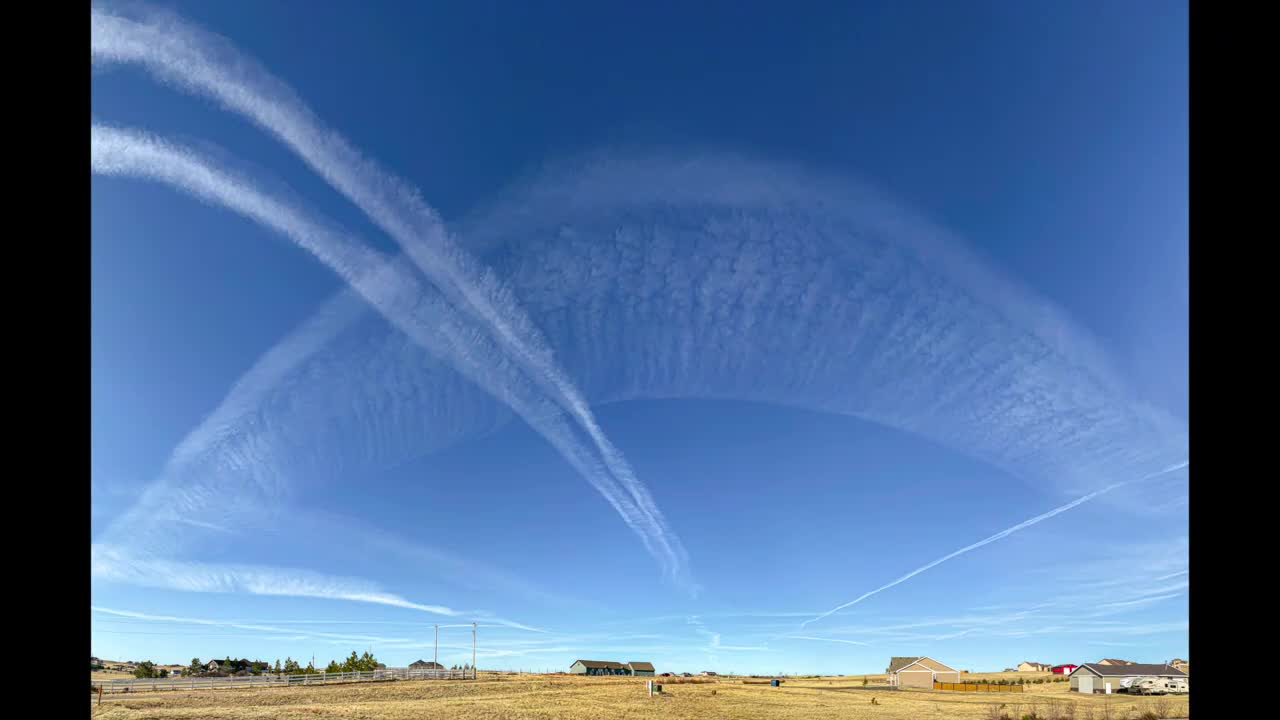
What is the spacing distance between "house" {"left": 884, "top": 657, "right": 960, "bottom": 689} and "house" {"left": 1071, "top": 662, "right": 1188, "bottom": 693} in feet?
41.6

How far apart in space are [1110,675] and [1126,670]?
6.24 ft

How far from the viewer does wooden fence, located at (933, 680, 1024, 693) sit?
163 ft

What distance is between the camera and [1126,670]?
48812 mm

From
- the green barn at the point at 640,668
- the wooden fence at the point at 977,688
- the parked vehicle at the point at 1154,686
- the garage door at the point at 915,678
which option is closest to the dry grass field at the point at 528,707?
the parked vehicle at the point at 1154,686

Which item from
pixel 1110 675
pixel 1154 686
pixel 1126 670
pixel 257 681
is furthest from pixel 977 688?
pixel 257 681

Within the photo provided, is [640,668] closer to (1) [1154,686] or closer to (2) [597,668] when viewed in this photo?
(2) [597,668]

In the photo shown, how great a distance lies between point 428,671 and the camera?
60031 millimetres

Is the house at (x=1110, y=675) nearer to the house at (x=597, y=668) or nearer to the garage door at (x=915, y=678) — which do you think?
the garage door at (x=915, y=678)

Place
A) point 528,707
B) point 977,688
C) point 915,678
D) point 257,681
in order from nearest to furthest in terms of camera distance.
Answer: point 528,707 → point 257,681 → point 977,688 → point 915,678
